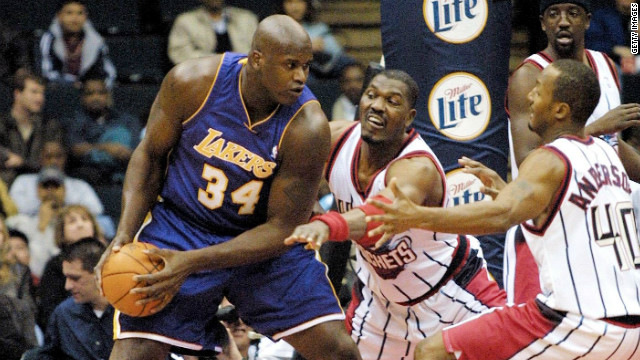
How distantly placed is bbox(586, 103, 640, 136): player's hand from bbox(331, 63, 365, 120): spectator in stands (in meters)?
4.47

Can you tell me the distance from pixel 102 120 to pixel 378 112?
4.97 meters

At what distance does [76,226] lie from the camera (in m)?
8.53

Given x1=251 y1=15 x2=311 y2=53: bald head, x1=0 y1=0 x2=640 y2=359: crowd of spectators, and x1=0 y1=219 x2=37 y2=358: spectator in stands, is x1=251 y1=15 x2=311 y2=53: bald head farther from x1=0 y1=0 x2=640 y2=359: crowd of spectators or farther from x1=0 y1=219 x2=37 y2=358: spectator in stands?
x1=0 y1=0 x2=640 y2=359: crowd of spectators

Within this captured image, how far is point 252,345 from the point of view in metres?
6.96

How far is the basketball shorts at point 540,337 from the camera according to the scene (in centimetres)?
458

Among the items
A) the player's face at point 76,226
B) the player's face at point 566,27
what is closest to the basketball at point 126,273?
the player's face at point 566,27


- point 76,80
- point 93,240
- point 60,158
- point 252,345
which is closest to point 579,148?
point 252,345

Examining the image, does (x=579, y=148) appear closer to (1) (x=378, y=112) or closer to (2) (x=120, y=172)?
(1) (x=378, y=112)

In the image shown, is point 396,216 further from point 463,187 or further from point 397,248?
point 463,187

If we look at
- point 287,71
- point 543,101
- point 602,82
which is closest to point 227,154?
point 287,71

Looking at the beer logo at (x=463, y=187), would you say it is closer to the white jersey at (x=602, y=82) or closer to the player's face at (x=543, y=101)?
the white jersey at (x=602, y=82)

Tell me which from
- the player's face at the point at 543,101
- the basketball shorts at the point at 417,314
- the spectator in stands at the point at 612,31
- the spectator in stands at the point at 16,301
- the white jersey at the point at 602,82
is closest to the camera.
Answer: the player's face at the point at 543,101

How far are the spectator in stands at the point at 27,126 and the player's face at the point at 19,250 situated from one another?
4.18ft

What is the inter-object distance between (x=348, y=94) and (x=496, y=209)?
586 centimetres
